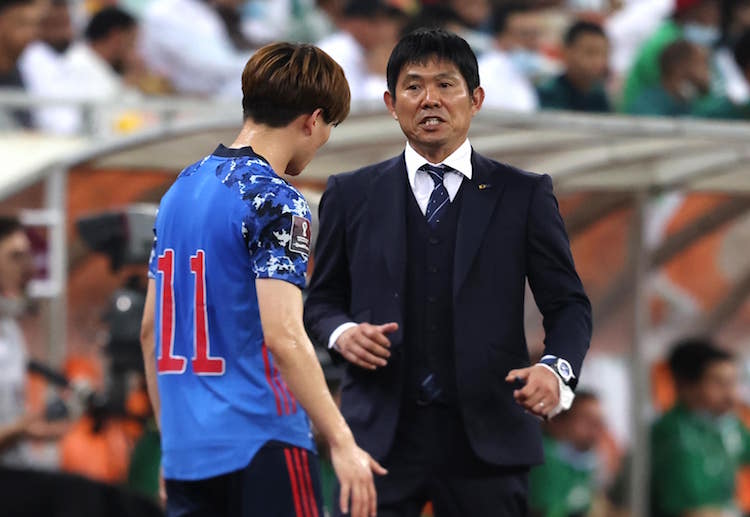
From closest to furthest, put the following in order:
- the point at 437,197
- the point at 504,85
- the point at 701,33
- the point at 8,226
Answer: the point at 437,197 → the point at 8,226 → the point at 504,85 → the point at 701,33

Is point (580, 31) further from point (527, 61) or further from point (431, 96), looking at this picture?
point (431, 96)

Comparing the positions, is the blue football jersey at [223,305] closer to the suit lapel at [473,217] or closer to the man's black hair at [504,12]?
the suit lapel at [473,217]

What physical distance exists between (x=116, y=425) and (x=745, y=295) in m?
4.25

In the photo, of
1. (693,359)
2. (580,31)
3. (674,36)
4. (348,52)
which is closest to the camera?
(693,359)

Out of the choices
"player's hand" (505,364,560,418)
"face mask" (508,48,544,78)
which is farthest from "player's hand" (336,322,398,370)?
"face mask" (508,48,544,78)

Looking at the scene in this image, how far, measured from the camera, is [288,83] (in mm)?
3820

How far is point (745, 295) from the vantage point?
1048 cm

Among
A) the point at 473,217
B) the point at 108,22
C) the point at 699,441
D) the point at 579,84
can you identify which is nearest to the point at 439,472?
the point at 473,217

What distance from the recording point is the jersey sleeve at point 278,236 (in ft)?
12.1

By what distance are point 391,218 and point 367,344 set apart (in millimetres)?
361

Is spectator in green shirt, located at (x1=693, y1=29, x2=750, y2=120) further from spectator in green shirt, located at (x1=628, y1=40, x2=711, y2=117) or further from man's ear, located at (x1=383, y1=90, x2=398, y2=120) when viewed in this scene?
man's ear, located at (x1=383, y1=90, x2=398, y2=120)

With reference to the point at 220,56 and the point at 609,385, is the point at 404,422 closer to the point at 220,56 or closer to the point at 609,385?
the point at 609,385

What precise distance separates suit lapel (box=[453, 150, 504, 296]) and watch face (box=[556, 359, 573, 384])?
12.3 inches

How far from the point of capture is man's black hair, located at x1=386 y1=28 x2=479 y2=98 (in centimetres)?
422
